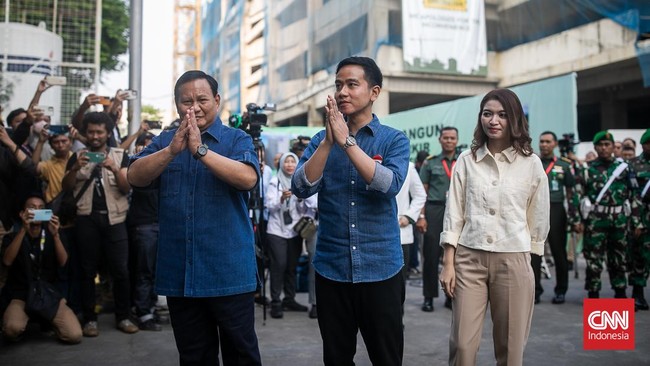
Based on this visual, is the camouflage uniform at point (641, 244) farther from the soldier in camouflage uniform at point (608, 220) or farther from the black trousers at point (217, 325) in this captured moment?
the black trousers at point (217, 325)

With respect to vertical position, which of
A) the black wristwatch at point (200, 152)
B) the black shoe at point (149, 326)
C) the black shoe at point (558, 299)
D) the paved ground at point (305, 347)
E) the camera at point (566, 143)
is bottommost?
the paved ground at point (305, 347)

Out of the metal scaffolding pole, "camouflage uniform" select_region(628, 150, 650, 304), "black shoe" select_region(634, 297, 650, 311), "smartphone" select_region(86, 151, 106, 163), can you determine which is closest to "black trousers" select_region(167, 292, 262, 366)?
"smartphone" select_region(86, 151, 106, 163)

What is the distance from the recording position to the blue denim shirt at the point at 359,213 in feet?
8.71

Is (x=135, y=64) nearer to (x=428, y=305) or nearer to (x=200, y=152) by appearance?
(x=428, y=305)

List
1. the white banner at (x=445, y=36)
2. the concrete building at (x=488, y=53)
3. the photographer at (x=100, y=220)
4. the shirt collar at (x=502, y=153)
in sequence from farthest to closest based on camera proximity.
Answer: the white banner at (x=445, y=36), the concrete building at (x=488, y=53), the photographer at (x=100, y=220), the shirt collar at (x=502, y=153)

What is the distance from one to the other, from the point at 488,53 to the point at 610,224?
48.6 ft

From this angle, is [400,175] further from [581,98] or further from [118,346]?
[581,98]

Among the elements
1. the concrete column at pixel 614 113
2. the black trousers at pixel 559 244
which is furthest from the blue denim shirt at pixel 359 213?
the concrete column at pixel 614 113

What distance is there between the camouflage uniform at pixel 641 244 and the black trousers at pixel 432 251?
7.25 feet

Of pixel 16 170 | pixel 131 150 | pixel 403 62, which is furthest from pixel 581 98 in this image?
pixel 16 170

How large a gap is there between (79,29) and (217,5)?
16718mm

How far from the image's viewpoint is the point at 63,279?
5.66 meters

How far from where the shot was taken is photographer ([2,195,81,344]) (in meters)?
4.91

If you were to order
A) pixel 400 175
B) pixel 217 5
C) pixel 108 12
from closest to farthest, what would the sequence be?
pixel 400 175
pixel 108 12
pixel 217 5
